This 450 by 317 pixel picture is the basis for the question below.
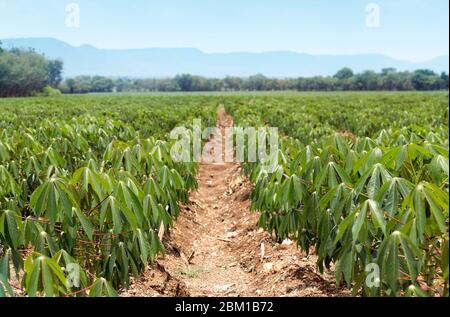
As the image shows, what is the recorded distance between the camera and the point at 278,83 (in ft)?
331

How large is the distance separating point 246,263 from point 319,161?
207 centimetres

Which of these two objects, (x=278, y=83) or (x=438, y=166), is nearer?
(x=438, y=166)

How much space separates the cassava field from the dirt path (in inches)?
0.7

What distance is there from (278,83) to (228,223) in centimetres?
9743

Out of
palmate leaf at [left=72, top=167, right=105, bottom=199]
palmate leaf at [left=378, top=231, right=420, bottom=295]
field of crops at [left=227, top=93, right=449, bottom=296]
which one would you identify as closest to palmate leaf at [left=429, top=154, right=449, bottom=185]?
field of crops at [left=227, top=93, right=449, bottom=296]

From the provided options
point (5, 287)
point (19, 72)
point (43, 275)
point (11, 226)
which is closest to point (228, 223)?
point (11, 226)

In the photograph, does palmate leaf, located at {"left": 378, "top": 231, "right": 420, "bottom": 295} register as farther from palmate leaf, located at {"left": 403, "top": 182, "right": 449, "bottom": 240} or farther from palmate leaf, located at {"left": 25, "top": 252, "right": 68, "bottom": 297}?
palmate leaf, located at {"left": 25, "top": 252, "right": 68, "bottom": 297}

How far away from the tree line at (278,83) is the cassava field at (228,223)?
251ft

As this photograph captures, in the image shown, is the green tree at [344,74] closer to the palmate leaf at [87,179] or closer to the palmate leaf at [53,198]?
the palmate leaf at [87,179]

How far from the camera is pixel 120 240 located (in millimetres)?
2455

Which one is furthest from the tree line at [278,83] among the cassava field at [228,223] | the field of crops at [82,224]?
the field of crops at [82,224]

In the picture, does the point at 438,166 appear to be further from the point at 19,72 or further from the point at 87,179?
the point at 19,72

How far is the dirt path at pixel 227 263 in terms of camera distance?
361cm

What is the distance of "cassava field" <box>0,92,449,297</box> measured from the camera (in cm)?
185
